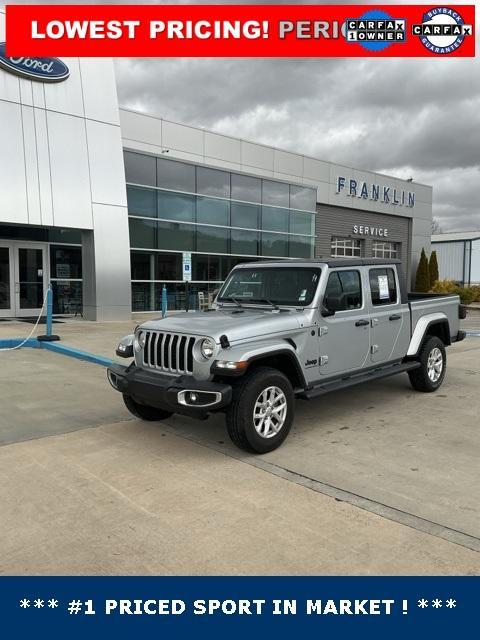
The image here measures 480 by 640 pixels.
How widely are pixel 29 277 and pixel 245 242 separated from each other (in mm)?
8868

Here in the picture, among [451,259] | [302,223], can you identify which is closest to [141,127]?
[302,223]

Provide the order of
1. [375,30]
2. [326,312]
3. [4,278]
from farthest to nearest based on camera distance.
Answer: [4,278] < [375,30] < [326,312]

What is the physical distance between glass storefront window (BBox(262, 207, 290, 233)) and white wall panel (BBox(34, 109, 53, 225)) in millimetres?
10080

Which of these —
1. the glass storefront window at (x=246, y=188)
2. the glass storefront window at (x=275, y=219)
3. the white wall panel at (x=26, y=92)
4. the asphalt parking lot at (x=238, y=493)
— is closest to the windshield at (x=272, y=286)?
the asphalt parking lot at (x=238, y=493)

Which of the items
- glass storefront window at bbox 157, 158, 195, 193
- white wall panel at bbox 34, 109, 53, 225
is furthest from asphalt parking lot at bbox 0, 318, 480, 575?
glass storefront window at bbox 157, 158, 195, 193

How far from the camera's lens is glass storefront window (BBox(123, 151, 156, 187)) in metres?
18.3

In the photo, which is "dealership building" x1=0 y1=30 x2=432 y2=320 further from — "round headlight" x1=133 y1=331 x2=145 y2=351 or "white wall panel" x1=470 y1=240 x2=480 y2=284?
"white wall panel" x1=470 y1=240 x2=480 y2=284

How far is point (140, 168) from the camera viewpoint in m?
18.5

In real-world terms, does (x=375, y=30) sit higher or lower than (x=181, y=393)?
higher

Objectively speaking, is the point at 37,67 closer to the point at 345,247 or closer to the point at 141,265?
the point at 141,265

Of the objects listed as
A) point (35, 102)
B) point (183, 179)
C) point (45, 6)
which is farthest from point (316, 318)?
point (183, 179)

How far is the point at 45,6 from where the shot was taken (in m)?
10.0

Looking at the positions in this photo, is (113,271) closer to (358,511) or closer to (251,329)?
(251,329)
